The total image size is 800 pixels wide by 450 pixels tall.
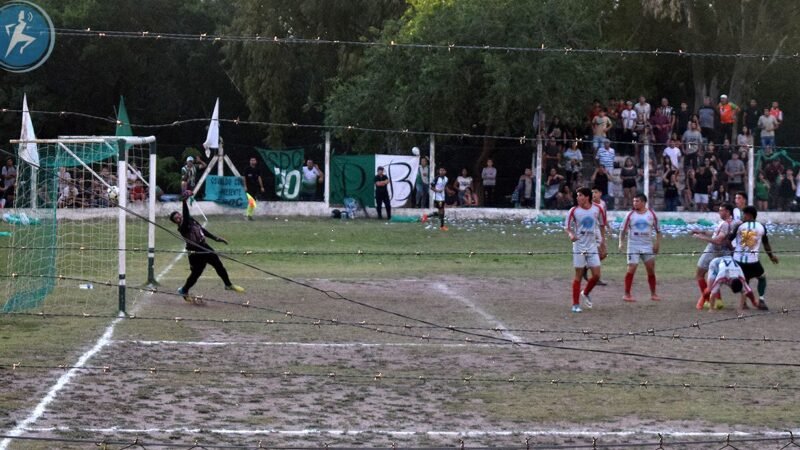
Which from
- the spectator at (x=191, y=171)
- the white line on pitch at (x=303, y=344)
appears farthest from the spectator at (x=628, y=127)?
the white line on pitch at (x=303, y=344)

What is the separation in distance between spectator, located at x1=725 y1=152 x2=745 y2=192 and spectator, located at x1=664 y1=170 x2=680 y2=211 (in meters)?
1.54

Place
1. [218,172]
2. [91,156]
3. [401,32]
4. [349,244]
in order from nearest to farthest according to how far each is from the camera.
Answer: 1. [91,156]
2. [349,244]
3. [218,172]
4. [401,32]

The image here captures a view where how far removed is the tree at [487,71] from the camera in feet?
118

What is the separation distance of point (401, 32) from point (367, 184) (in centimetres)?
636

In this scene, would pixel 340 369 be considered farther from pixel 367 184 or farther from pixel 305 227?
pixel 367 184

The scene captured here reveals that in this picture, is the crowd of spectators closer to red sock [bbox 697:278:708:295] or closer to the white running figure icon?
red sock [bbox 697:278:708:295]

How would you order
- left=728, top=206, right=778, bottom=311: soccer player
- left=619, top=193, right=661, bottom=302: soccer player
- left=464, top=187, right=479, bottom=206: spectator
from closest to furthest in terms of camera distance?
left=728, top=206, right=778, bottom=311: soccer player < left=619, top=193, right=661, bottom=302: soccer player < left=464, top=187, right=479, bottom=206: spectator

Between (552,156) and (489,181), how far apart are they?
7.49 ft

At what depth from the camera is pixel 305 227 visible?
106 feet

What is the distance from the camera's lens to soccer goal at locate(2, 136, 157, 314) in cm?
1606

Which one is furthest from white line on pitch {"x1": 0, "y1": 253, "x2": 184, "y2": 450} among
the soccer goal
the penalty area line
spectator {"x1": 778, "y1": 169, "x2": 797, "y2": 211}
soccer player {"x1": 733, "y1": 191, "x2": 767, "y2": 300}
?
spectator {"x1": 778, "y1": 169, "x2": 797, "y2": 211}

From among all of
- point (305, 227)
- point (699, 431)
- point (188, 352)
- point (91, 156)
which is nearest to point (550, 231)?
point (305, 227)

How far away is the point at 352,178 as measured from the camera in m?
37.5

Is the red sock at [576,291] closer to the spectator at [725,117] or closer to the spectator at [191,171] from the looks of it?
the spectator at [191,171]
